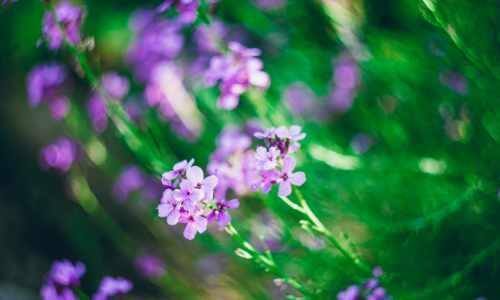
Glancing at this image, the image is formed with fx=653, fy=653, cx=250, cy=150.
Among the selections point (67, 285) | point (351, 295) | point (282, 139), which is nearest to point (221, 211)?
point (282, 139)

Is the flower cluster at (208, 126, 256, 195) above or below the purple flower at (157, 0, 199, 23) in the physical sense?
below

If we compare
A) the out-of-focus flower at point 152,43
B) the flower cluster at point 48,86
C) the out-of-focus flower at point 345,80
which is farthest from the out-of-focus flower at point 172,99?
the out-of-focus flower at point 345,80

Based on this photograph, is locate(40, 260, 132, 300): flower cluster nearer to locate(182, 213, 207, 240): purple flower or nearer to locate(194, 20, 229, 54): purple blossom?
locate(182, 213, 207, 240): purple flower

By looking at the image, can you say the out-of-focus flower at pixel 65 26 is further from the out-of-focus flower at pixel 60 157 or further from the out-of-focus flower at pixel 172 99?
the out-of-focus flower at pixel 60 157

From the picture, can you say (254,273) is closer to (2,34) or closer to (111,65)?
(111,65)

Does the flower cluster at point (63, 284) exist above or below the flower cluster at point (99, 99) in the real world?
below

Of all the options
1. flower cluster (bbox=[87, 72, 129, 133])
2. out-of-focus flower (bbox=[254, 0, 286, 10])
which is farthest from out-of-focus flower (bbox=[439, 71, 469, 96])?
flower cluster (bbox=[87, 72, 129, 133])
